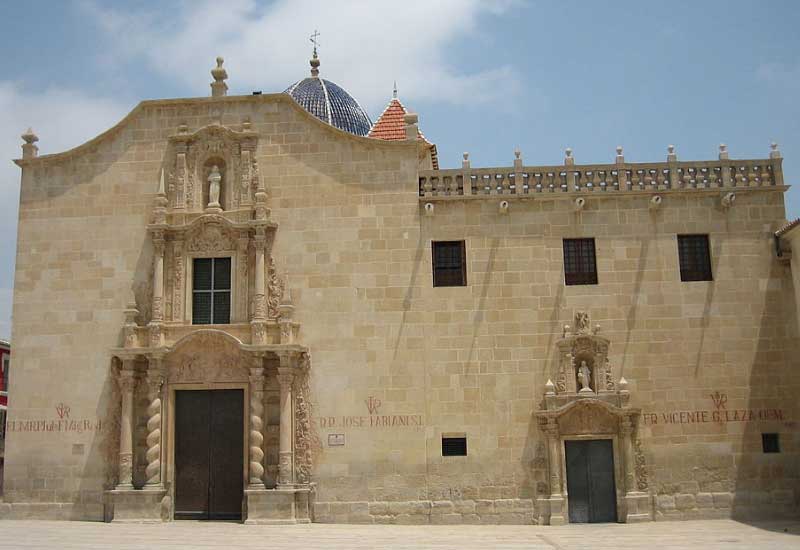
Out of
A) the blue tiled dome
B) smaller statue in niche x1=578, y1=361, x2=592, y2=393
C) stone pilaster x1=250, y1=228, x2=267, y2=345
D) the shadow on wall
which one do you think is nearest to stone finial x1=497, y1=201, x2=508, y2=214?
smaller statue in niche x1=578, y1=361, x2=592, y2=393

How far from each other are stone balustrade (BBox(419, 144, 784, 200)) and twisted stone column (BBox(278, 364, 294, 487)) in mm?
5293

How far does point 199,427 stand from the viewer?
65.0ft

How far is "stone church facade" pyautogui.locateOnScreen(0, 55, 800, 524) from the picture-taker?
1903 centimetres

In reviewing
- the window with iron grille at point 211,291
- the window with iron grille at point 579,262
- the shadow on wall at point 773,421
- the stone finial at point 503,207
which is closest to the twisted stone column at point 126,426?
the window with iron grille at point 211,291

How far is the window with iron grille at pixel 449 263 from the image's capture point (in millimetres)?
20141

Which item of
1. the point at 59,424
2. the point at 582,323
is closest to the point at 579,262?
the point at 582,323

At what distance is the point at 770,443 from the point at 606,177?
23.4ft

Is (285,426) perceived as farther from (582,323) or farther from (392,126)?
(392,126)

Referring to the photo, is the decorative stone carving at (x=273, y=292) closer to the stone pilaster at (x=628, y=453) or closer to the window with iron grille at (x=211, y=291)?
the window with iron grille at (x=211, y=291)

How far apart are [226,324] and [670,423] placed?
1044 centimetres

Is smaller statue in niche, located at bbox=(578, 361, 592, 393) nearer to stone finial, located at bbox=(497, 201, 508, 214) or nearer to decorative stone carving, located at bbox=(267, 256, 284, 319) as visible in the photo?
stone finial, located at bbox=(497, 201, 508, 214)

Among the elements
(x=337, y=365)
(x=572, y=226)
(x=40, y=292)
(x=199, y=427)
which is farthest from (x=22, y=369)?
(x=572, y=226)

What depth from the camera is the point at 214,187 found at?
2073cm

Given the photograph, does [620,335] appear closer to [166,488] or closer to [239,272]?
[239,272]
